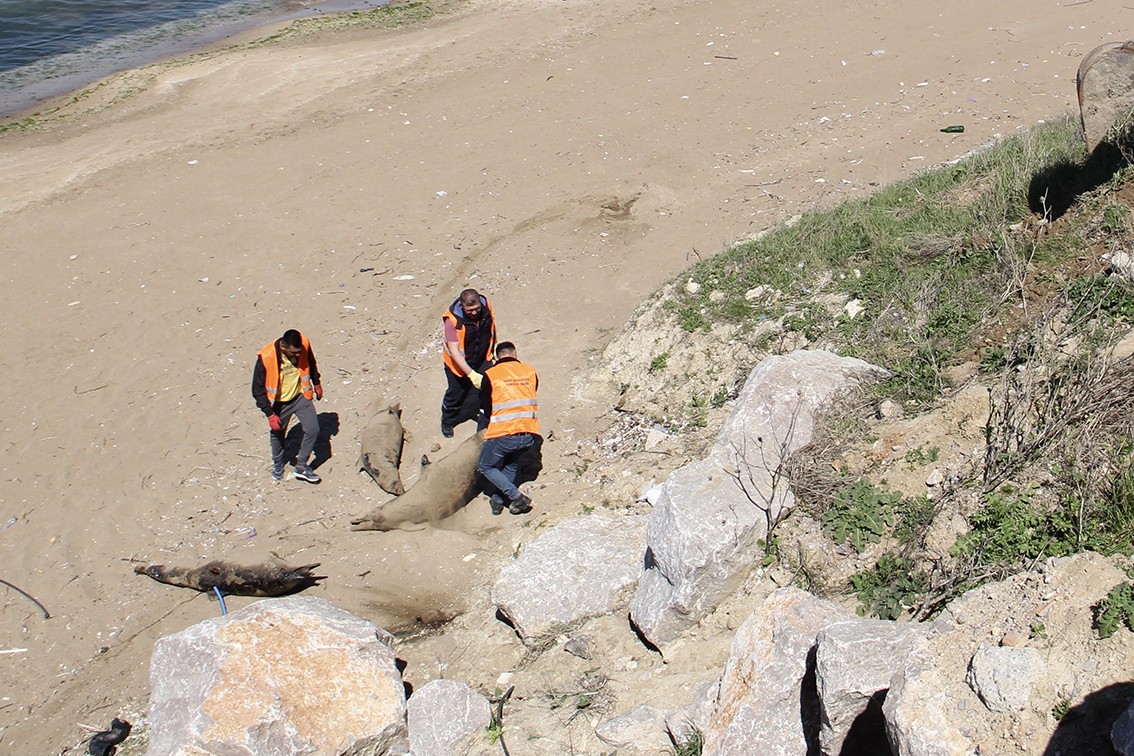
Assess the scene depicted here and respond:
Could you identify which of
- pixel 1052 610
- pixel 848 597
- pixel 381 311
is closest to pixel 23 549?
pixel 381 311

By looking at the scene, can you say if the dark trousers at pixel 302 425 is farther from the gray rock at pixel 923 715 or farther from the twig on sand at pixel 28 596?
the gray rock at pixel 923 715

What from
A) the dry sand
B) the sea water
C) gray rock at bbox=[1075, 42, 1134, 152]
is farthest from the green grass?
the sea water

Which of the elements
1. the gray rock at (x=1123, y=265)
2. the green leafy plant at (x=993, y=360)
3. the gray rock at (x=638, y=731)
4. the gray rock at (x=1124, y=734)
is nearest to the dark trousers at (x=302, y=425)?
the gray rock at (x=638, y=731)

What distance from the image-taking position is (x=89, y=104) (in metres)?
17.9

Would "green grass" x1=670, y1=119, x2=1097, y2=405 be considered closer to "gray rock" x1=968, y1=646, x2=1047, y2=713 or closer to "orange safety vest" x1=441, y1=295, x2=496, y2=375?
"orange safety vest" x1=441, y1=295, x2=496, y2=375

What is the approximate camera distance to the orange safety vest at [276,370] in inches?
317

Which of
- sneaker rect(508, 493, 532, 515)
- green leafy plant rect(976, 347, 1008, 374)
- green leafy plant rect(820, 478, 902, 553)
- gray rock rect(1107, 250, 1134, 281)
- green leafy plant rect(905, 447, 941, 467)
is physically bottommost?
sneaker rect(508, 493, 532, 515)

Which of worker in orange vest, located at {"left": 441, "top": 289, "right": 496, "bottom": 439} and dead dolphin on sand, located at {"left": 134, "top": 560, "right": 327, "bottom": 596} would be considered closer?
dead dolphin on sand, located at {"left": 134, "top": 560, "right": 327, "bottom": 596}

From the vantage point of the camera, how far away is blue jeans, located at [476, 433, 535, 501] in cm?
755

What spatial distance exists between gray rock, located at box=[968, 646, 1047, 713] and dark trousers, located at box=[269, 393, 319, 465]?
5927mm

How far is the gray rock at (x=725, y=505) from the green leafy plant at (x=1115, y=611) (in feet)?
6.36

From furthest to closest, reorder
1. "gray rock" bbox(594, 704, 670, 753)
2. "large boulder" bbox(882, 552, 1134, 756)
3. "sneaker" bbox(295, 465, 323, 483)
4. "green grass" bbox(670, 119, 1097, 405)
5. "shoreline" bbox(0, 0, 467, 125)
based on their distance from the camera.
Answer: "shoreline" bbox(0, 0, 467, 125) → "sneaker" bbox(295, 465, 323, 483) → "green grass" bbox(670, 119, 1097, 405) → "gray rock" bbox(594, 704, 670, 753) → "large boulder" bbox(882, 552, 1134, 756)

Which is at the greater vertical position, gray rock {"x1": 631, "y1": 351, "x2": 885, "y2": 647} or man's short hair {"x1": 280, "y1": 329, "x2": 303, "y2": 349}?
man's short hair {"x1": 280, "y1": 329, "x2": 303, "y2": 349}

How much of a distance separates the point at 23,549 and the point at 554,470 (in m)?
4.50
